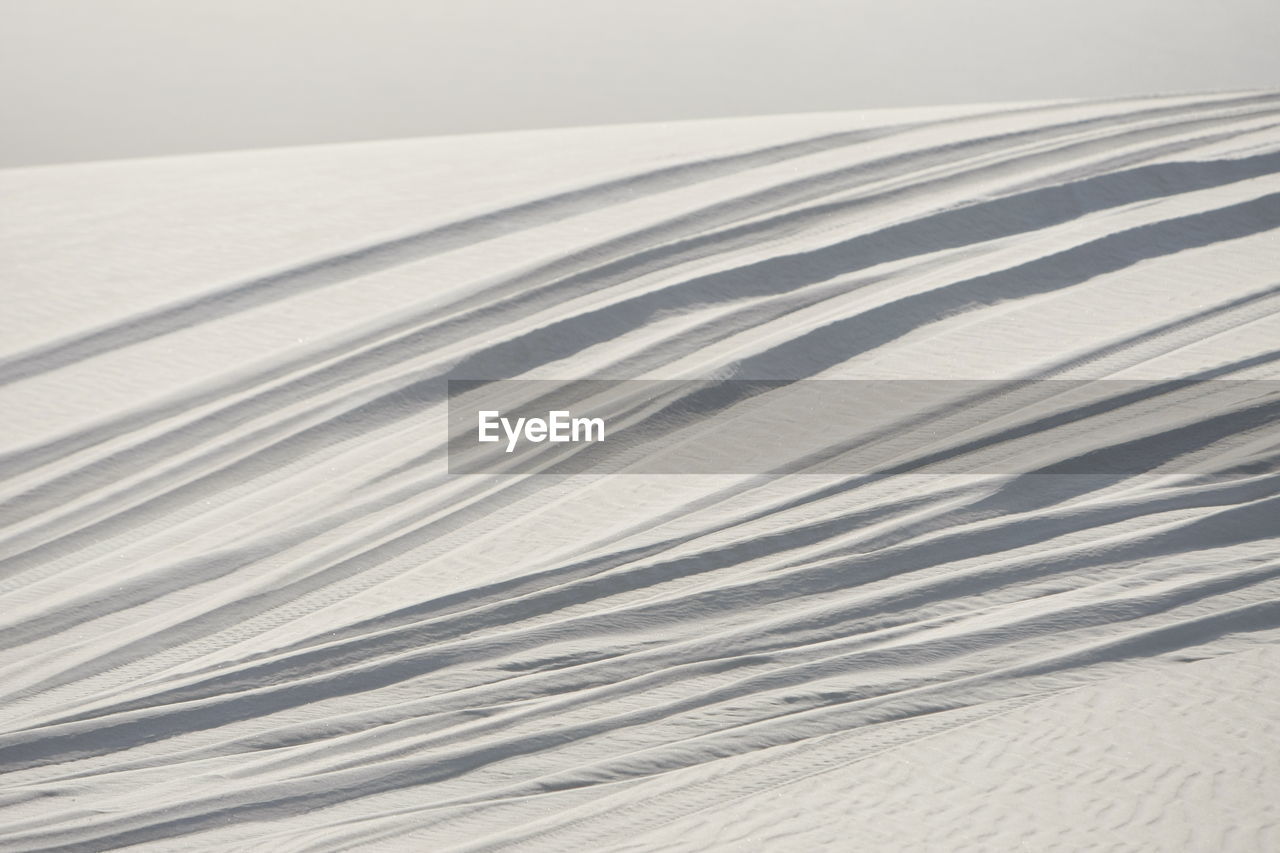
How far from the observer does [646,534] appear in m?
2.03

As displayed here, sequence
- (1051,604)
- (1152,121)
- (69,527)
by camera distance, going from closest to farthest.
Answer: (1051,604)
(69,527)
(1152,121)

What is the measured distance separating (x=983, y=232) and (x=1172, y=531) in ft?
4.01

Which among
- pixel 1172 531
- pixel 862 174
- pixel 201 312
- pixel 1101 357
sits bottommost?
pixel 1172 531

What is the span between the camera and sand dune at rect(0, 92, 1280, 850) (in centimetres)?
154

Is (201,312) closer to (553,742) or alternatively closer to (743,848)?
(553,742)

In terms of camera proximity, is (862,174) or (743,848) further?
(862,174)

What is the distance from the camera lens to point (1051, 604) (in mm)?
1800

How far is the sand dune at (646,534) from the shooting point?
1540mm

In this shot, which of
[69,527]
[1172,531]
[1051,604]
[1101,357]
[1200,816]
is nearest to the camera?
[1200,816]

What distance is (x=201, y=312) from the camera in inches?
112

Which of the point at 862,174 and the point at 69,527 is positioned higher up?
the point at 862,174

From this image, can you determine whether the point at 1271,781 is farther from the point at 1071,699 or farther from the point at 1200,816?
the point at 1071,699

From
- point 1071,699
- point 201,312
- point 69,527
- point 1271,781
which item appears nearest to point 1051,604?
point 1071,699

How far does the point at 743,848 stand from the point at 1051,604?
689 mm
